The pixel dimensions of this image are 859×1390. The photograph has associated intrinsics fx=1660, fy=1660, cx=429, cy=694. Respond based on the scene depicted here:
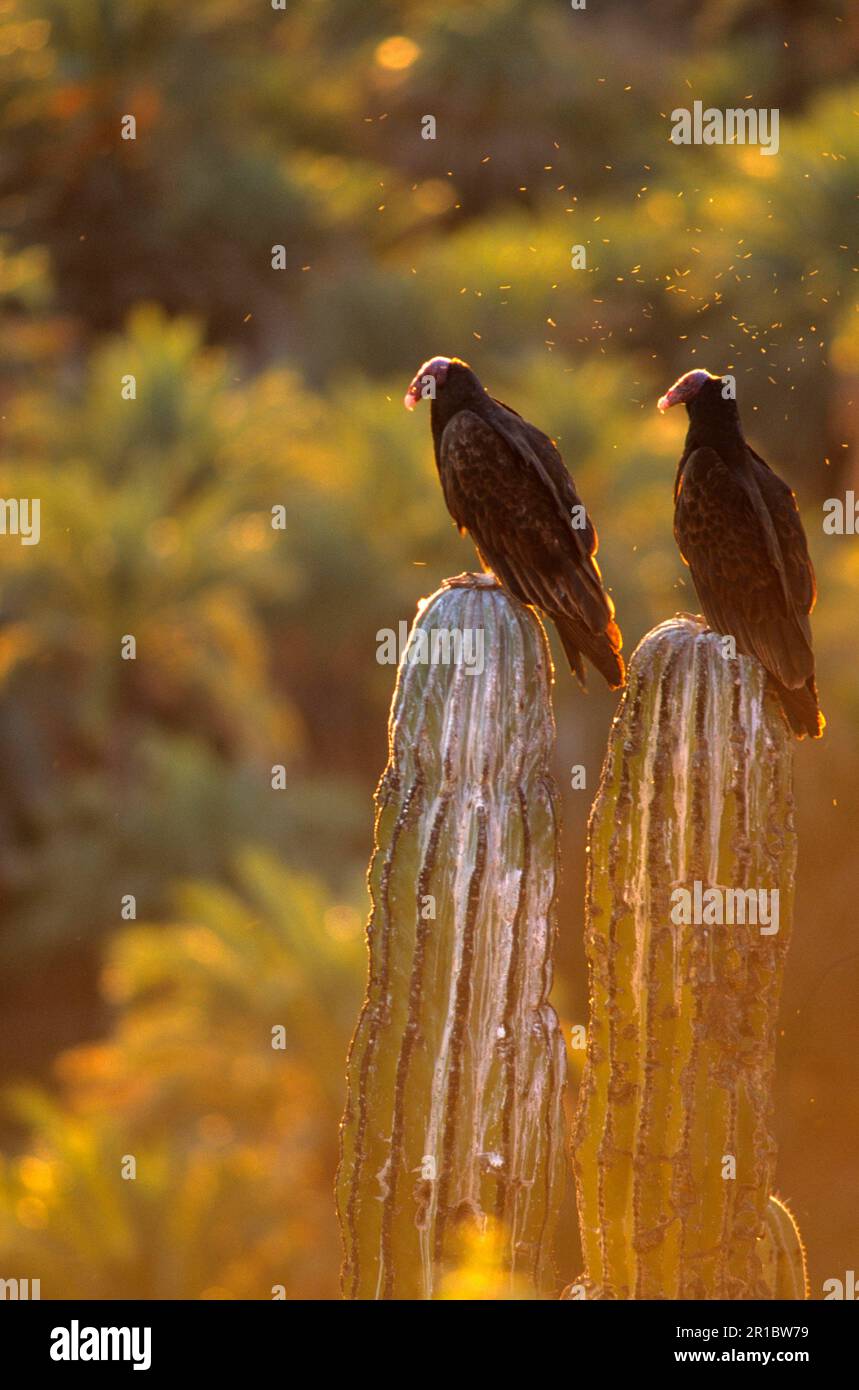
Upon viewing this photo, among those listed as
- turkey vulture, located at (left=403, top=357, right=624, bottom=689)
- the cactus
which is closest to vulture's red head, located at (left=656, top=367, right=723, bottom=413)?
turkey vulture, located at (left=403, top=357, right=624, bottom=689)

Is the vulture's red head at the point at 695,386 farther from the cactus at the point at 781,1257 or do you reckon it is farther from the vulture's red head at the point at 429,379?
the cactus at the point at 781,1257

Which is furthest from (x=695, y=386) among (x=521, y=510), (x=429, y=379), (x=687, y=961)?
(x=687, y=961)

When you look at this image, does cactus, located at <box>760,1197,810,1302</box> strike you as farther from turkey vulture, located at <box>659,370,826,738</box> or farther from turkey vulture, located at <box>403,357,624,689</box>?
turkey vulture, located at <box>403,357,624,689</box>

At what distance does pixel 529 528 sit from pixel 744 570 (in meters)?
0.44

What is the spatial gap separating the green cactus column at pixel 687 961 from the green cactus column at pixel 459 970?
0.12 m

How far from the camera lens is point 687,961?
9.83 ft

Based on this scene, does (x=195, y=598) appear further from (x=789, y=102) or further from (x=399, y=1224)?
(x=789, y=102)

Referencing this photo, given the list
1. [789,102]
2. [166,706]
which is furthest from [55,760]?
[789,102]

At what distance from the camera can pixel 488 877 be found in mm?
3018

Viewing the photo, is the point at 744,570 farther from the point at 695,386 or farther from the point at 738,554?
the point at 695,386

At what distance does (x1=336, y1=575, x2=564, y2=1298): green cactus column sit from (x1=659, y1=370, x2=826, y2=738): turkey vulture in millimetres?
366

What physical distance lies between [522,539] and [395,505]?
10287 mm

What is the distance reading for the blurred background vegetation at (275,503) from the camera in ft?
26.7

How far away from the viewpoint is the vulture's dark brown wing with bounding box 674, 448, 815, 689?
296 cm
